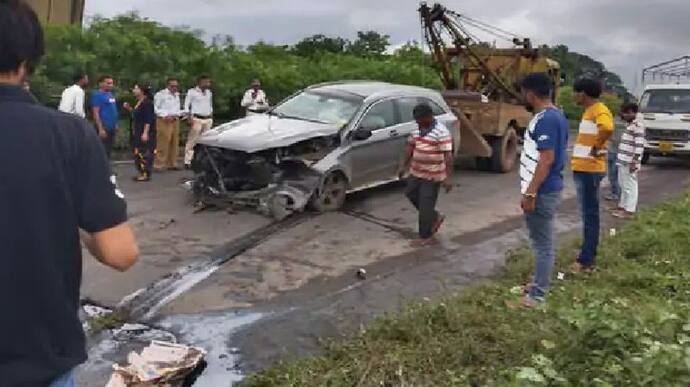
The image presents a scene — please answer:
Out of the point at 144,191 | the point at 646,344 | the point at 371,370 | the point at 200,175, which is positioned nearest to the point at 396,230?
the point at 200,175

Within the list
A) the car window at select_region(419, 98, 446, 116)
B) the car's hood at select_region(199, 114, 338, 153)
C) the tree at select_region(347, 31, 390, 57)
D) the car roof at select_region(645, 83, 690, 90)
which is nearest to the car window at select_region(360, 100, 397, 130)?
the car's hood at select_region(199, 114, 338, 153)

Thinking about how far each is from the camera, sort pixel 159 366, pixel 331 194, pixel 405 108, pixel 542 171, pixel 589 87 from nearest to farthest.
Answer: pixel 159 366 < pixel 542 171 < pixel 589 87 < pixel 331 194 < pixel 405 108

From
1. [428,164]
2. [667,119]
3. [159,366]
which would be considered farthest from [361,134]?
[667,119]

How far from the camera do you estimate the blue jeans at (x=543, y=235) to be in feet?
19.6

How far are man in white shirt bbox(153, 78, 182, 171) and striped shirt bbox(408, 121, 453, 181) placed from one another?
6.12m

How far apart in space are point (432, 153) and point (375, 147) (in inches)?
87.5

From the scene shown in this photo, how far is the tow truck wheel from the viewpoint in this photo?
968cm

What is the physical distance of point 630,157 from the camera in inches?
412

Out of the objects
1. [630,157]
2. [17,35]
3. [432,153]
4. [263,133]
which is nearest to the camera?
[17,35]

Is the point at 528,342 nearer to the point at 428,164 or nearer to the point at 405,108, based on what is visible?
the point at 428,164

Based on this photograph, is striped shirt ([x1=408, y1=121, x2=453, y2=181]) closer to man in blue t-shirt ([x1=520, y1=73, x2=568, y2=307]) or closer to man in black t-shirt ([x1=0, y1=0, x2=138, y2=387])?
man in blue t-shirt ([x1=520, y1=73, x2=568, y2=307])

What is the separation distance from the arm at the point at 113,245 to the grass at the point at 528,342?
184cm

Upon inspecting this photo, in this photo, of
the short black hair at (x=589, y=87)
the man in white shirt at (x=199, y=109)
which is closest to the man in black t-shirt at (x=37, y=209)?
the short black hair at (x=589, y=87)

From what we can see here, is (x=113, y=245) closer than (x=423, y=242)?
Yes
